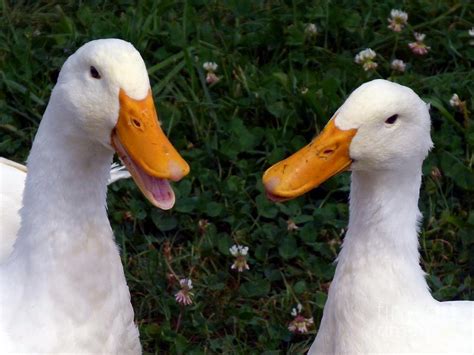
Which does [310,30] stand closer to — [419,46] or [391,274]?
[419,46]

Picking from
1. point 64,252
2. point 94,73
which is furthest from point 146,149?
point 64,252

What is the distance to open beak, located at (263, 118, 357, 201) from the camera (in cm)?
334

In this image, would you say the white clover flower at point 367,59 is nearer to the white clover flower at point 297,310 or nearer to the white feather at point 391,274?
the white clover flower at point 297,310

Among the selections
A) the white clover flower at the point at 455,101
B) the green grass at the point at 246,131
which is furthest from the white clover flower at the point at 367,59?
the white clover flower at the point at 455,101

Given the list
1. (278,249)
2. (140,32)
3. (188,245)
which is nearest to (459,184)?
(278,249)

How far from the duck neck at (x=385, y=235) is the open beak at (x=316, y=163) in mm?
167

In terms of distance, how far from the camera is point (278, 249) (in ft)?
15.6

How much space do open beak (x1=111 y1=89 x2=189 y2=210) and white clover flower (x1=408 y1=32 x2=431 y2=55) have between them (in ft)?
8.53

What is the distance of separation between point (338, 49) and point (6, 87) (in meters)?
1.66

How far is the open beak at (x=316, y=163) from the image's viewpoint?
3.34 m

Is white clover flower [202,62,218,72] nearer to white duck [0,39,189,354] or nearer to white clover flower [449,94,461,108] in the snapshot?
white clover flower [449,94,461,108]

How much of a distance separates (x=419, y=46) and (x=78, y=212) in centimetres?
259

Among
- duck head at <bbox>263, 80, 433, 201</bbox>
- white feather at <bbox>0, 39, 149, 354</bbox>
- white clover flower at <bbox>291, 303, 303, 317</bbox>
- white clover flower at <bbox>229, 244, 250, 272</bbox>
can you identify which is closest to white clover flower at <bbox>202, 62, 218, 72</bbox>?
white clover flower at <bbox>229, 244, 250, 272</bbox>

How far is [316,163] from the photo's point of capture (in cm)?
339
